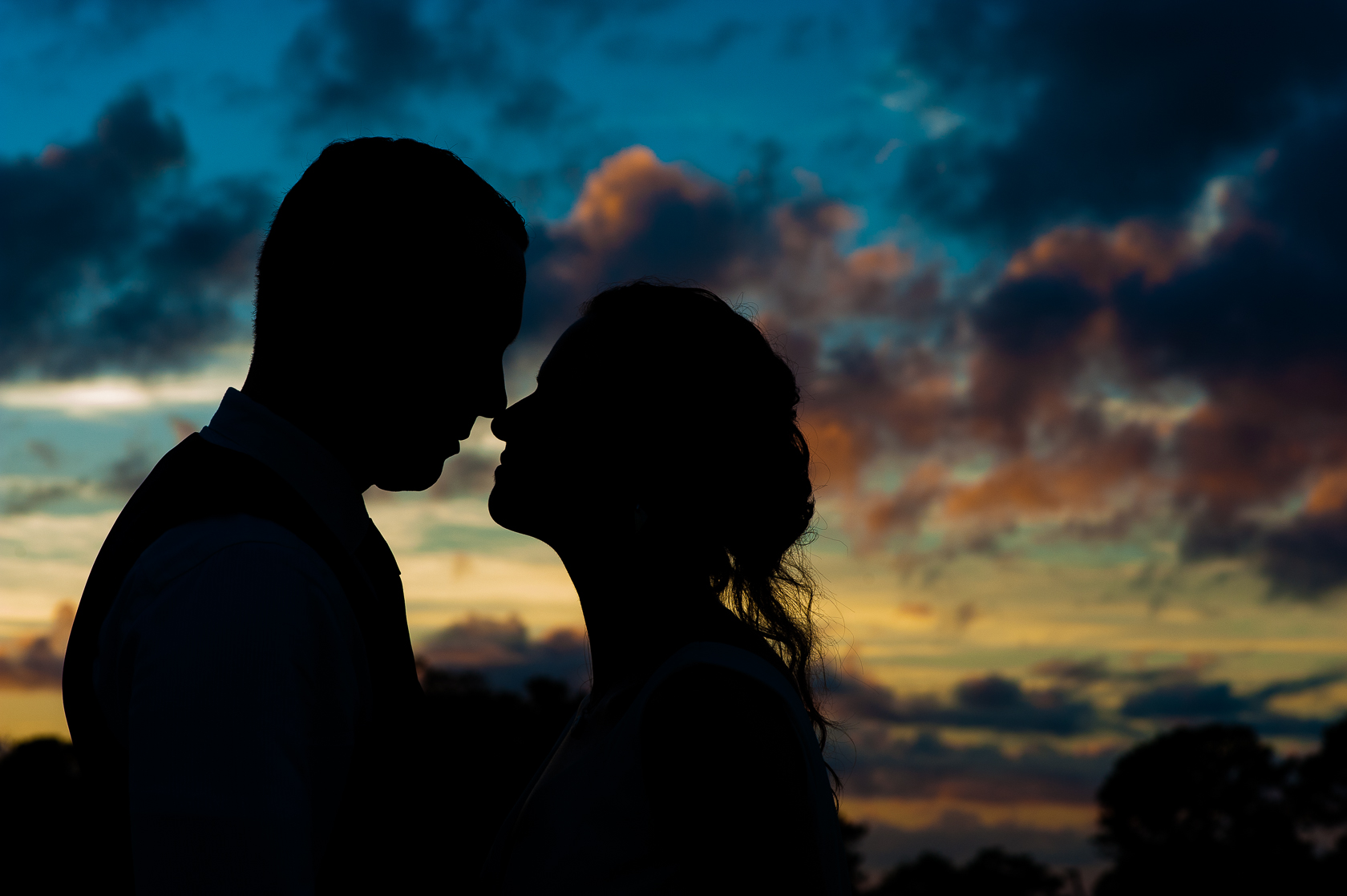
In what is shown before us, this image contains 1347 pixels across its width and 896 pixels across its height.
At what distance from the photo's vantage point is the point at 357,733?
2.55 m

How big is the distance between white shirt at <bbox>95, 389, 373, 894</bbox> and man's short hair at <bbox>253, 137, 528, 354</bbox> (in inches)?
33.8

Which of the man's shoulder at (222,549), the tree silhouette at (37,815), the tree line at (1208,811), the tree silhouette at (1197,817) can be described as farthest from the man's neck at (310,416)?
the tree silhouette at (1197,817)

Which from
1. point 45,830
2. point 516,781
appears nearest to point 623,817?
point 516,781

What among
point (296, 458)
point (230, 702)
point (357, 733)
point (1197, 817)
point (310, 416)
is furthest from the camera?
point (1197, 817)

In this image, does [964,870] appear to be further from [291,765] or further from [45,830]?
[291,765]

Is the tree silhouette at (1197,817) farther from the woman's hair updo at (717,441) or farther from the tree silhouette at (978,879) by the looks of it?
the woman's hair updo at (717,441)

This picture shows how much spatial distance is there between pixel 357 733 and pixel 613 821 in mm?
953

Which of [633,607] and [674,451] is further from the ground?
[674,451]

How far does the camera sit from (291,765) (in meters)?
2.19

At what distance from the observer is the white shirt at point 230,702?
6.86ft

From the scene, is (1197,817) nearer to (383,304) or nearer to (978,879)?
(978,879)

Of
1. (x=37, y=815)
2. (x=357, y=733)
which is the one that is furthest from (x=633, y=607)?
(x=37, y=815)

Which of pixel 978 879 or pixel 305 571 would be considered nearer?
pixel 305 571

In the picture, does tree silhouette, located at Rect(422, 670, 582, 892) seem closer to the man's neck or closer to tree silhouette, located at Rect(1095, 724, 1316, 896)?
the man's neck
